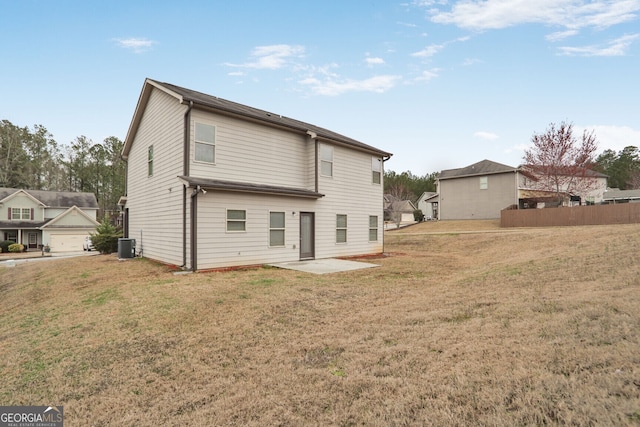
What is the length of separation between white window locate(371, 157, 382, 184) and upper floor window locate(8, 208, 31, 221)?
4315 cm

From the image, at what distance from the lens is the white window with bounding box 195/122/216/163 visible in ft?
37.6

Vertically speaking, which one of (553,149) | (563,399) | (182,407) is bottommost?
(182,407)

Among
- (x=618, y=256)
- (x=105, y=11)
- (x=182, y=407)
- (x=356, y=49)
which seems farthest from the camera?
(x=356, y=49)

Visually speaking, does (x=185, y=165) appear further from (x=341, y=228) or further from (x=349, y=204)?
(x=349, y=204)

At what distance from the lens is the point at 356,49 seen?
17578 millimetres

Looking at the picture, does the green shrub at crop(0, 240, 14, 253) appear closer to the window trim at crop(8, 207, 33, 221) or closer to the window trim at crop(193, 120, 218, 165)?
the window trim at crop(8, 207, 33, 221)

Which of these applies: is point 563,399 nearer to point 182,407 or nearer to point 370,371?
point 370,371

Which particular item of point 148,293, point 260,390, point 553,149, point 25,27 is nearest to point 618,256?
point 260,390

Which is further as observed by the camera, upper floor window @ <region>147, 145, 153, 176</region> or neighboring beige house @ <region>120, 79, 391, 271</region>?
upper floor window @ <region>147, 145, 153, 176</region>

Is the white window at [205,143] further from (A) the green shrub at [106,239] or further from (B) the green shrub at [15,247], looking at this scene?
(B) the green shrub at [15,247]

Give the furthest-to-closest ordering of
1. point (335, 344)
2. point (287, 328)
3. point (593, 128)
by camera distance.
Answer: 1. point (593, 128)
2. point (287, 328)
3. point (335, 344)

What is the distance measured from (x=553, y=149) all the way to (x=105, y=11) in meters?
36.0

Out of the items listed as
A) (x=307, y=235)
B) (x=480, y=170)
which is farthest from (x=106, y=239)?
(x=480, y=170)

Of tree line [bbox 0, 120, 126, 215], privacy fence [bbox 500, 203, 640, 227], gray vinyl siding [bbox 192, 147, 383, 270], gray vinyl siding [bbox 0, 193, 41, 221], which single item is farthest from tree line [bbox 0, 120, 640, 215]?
gray vinyl siding [bbox 192, 147, 383, 270]
